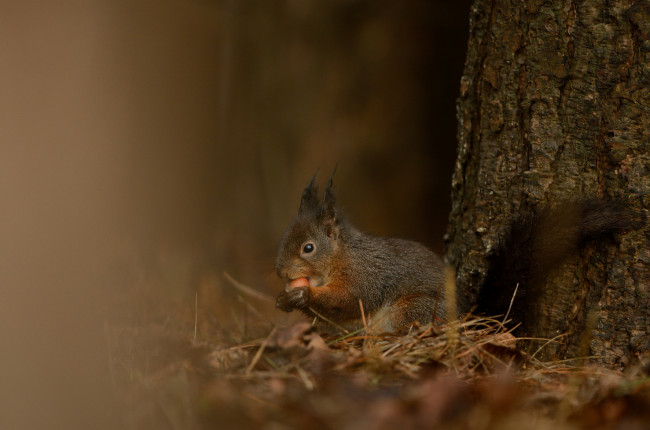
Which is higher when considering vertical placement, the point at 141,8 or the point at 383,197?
the point at 141,8

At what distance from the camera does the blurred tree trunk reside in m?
2.30

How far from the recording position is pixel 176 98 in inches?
143

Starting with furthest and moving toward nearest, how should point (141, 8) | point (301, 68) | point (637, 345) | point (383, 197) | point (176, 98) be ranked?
point (383, 197), point (301, 68), point (176, 98), point (141, 8), point (637, 345)

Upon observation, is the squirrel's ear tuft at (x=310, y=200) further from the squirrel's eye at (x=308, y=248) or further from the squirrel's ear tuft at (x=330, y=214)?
the squirrel's eye at (x=308, y=248)

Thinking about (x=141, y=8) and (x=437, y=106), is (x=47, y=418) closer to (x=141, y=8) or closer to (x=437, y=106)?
(x=141, y=8)

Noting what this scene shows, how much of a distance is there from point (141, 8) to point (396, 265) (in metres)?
1.74

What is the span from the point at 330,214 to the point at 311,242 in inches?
6.3

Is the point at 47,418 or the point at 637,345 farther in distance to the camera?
the point at 637,345

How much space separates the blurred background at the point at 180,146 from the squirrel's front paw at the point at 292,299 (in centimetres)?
50

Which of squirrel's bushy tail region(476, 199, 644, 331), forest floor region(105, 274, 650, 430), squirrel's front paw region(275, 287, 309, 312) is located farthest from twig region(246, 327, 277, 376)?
squirrel's bushy tail region(476, 199, 644, 331)

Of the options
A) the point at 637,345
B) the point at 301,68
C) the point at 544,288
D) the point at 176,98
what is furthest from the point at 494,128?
the point at 301,68

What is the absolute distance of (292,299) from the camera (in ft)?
8.25

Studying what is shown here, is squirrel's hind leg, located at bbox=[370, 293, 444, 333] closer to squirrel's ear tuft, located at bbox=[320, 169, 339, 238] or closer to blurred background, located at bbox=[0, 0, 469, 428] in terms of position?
squirrel's ear tuft, located at bbox=[320, 169, 339, 238]

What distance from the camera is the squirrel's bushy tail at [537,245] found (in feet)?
7.50
